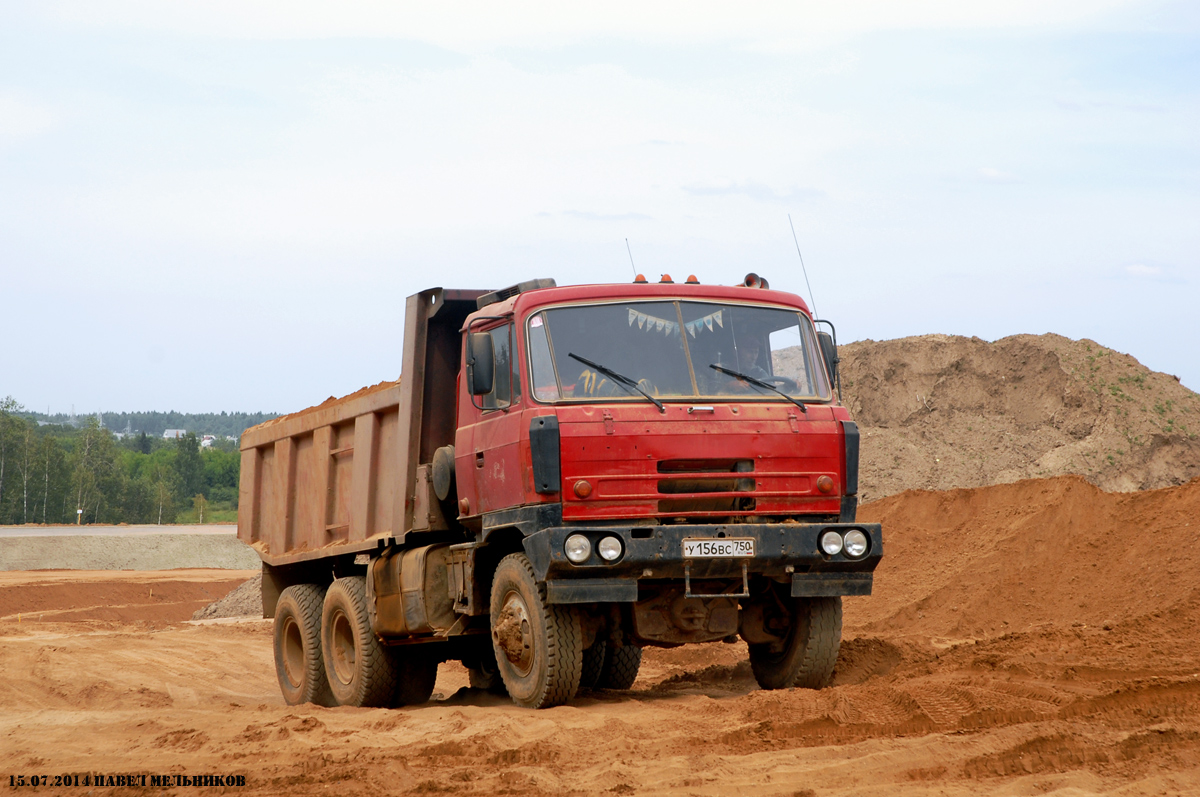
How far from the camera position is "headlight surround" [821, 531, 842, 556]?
885 cm

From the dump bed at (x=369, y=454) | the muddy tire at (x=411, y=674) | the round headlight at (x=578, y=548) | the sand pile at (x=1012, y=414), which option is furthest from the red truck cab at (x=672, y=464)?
the sand pile at (x=1012, y=414)

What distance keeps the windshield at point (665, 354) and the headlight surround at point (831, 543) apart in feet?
3.29

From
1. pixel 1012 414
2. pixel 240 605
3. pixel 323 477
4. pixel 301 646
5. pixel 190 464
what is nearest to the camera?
pixel 323 477

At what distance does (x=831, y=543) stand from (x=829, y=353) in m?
1.50

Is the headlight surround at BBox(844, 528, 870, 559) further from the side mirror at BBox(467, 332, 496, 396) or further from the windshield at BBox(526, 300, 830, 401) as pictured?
the side mirror at BBox(467, 332, 496, 396)

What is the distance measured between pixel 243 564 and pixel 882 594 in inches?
1300

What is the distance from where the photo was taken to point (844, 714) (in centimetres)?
758

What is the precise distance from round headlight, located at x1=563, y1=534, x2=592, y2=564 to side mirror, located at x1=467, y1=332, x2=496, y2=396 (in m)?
1.40

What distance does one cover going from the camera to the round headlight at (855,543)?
892 centimetres

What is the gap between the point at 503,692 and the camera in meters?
11.6

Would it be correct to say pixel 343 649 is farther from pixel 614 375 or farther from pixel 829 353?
pixel 829 353

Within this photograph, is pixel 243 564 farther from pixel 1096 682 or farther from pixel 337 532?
pixel 1096 682

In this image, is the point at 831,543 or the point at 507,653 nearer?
the point at 831,543

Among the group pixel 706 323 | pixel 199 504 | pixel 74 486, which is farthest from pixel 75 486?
pixel 706 323
